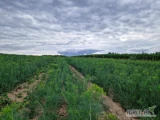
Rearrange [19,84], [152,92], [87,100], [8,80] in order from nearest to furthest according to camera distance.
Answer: [87,100]
[152,92]
[8,80]
[19,84]

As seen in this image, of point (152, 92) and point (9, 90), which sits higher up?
point (152, 92)

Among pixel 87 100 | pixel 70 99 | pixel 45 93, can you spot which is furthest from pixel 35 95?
pixel 87 100

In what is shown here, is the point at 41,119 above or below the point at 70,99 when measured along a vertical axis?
below

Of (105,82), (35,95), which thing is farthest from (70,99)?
(105,82)

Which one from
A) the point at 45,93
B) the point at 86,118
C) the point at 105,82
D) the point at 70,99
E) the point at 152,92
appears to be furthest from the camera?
the point at 105,82

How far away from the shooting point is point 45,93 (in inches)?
221

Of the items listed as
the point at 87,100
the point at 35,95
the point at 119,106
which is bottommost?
the point at 119,106

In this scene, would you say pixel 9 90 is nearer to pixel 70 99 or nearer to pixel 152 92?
pixel 70 99

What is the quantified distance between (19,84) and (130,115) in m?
6.59

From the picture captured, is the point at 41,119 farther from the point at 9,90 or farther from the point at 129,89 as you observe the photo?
the point at 9,90

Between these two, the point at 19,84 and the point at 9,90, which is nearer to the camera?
the point at 9,90

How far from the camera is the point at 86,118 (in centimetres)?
303

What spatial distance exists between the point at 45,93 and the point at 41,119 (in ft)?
6.40

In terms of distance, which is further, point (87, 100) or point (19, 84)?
point (19, 84)
